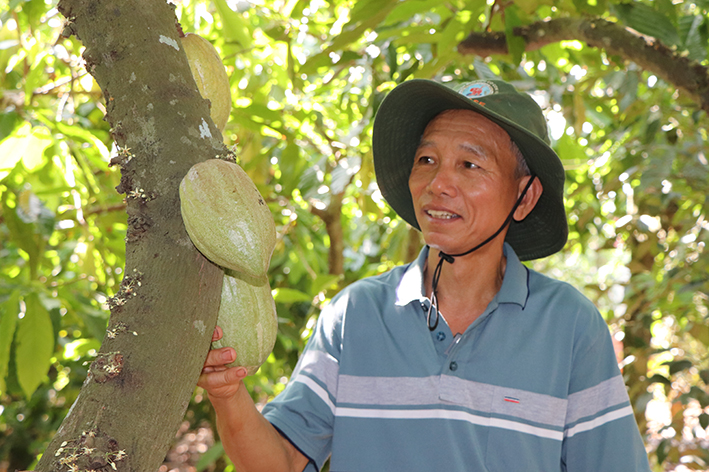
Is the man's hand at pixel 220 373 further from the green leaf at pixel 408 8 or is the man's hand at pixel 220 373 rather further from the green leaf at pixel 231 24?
the green leaf at pixel 408 8

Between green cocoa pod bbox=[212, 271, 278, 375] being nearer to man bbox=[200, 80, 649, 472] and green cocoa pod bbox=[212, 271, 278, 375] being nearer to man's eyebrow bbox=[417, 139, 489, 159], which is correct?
man bbox=[200, 80, 649, 472]

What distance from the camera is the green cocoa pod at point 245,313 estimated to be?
74cm

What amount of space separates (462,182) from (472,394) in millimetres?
516

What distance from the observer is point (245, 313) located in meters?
0.74

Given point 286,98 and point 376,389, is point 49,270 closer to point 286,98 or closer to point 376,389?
point 286,98

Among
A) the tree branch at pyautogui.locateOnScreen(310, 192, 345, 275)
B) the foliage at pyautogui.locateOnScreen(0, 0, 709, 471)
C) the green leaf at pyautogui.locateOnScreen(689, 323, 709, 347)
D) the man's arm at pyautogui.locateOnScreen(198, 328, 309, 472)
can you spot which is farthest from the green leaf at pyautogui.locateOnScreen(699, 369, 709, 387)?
the man's arm at pyautogui.locateOnScreen(198, 328, 309, 472)


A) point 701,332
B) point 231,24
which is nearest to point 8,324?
point 231,24

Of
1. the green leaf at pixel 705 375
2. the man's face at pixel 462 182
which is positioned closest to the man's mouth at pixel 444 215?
the man's face at pixel 462 182

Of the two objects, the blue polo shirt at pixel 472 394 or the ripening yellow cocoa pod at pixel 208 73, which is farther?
the blue polo shirt at pixel 472 394

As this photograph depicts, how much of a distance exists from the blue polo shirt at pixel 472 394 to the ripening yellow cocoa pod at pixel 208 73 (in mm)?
901

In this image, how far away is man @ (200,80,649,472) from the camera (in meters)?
1.46

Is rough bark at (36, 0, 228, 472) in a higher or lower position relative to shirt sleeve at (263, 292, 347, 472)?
higher

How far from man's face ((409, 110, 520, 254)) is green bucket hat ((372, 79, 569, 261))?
42mm

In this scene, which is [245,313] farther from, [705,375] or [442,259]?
[705,375]
